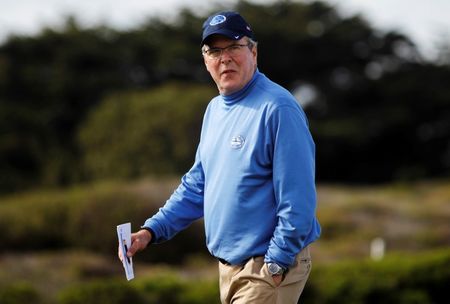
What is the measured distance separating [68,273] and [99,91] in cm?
1911

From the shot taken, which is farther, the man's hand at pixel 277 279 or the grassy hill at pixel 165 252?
the grassy hill at pixel 165 252

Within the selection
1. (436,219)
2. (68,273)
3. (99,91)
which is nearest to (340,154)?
(99,91)

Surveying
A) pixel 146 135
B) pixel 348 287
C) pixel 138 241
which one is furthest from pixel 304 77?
pixel 138 241

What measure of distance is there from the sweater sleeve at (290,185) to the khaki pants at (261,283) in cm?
10

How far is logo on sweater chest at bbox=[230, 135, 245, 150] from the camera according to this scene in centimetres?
468

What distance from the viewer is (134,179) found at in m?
24.2

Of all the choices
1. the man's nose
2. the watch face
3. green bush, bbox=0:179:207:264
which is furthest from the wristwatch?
green bush, bbox=0:179:207:264

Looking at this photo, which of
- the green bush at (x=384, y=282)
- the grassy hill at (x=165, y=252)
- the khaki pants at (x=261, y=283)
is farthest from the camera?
the green bush at (x=384, y=282)

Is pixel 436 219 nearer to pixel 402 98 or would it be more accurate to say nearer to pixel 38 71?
pixel 38 71

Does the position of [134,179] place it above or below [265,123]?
below

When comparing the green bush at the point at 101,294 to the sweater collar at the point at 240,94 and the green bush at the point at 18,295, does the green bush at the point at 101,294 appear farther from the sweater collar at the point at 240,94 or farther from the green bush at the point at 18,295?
the sweater collar at the point at 240,94

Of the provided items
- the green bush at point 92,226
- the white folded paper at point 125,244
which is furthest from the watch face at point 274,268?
the green bush at point 92,226

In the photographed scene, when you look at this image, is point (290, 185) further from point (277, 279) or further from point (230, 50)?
point (230, 50)

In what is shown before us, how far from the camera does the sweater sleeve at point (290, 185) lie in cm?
451
